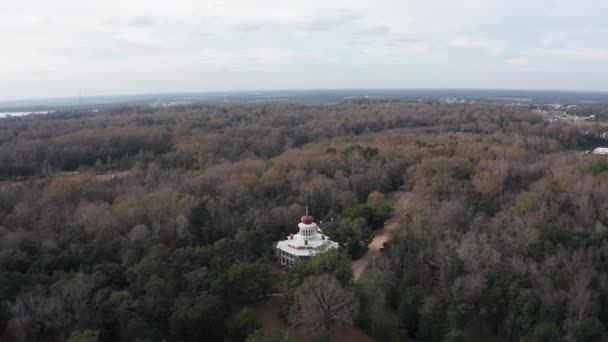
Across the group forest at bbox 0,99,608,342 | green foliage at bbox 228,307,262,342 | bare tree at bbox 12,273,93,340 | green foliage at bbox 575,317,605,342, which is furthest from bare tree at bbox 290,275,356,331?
green foliage at bbox 575,317,605,342

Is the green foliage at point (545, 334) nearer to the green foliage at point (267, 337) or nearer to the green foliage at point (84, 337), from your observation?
the green foliage at point (267, 337)

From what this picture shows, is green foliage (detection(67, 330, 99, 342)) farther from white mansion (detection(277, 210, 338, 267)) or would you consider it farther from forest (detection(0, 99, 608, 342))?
white mansion (detection(277, 210, 338, 267))

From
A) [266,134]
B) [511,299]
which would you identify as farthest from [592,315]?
[266,134]

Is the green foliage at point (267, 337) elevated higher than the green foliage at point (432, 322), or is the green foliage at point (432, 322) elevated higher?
the green foliage at point (267, 337)

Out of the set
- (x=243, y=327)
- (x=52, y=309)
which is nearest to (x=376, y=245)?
(x=243, y=327)

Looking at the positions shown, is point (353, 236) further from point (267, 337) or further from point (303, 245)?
point (267, 337)

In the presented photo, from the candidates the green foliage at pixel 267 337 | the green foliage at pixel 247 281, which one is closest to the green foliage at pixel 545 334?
the green foliage at pixel 267 337
